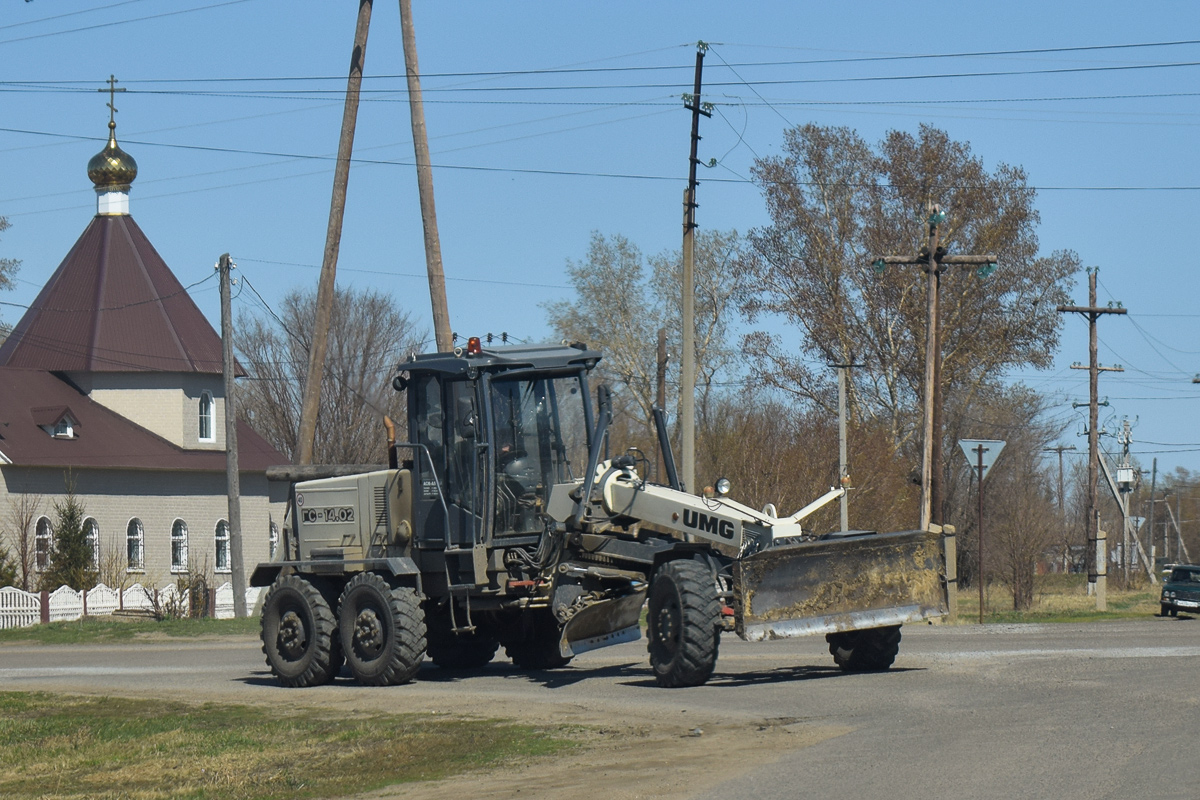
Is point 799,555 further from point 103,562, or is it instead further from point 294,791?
point 103,562

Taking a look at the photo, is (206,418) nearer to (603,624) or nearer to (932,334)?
(932,334)

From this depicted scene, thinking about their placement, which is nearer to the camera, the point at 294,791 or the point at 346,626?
the point at 294,791

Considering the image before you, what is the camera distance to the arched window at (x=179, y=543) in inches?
2039

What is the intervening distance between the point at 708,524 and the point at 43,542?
38.8m

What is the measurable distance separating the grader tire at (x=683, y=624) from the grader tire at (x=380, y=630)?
106 inches

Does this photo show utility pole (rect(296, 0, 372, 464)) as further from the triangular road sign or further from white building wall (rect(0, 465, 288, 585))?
white building wall (rect(0, 465, 288, 585))

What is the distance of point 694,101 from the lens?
28.9m

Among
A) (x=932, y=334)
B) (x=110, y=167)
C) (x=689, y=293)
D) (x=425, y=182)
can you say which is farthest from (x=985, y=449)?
(x=110, y=167)

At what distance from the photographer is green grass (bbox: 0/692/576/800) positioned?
951 centimetres

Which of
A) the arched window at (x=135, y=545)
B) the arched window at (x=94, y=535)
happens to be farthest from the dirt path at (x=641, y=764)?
the arched window at (x=135, y=545)

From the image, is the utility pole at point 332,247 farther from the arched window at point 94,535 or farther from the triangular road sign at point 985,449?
the arched window at point 94,535

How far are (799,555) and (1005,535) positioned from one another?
3320 centimetres

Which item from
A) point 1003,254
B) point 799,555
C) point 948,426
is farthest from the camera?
point 948,426

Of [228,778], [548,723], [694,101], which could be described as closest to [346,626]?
[548,723]
